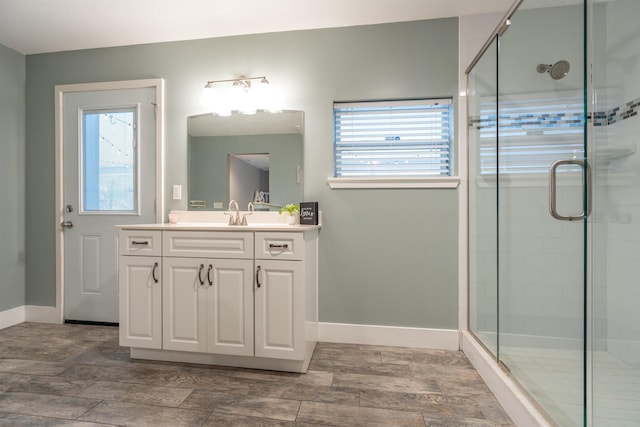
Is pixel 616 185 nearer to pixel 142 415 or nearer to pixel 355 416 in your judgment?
pixel 355 416

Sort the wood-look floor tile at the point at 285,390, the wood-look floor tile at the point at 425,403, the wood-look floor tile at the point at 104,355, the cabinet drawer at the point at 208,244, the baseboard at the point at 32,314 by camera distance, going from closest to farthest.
→ 1. the wood-look floor tile at the point at 425,403
2. the wood-look floor tile at the point at 285,390
3. the cabinet drawer at the point at 208,244
4. the wood-look floor tile at the point at 104,355
5. the baseboard at the point at 32,314

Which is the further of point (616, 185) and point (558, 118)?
point (616, 185)

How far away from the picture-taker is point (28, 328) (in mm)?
2543

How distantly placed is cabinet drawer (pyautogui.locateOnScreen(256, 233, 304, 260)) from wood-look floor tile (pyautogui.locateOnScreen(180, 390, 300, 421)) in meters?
0.74

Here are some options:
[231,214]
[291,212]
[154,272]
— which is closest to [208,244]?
[154,272]

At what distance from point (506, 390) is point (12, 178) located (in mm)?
3911

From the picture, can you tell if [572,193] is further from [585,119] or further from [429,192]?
[429,192]

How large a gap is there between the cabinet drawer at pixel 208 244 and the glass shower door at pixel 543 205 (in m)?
1.49

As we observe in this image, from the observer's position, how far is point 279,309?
5.95ft

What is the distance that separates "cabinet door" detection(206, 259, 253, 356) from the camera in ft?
6.02

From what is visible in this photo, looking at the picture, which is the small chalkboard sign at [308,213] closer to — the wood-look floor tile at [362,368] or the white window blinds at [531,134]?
the wood-look floor tile at [362,368]

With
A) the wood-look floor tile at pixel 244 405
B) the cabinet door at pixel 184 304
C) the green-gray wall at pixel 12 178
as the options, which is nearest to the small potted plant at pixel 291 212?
the cabinet door at pixel 184 304

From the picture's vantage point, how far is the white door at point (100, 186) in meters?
2.56

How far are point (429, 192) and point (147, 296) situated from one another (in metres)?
2.03
